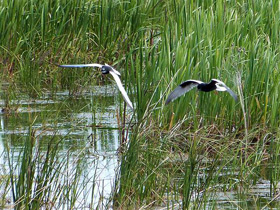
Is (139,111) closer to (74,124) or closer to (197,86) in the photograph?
(197,86)

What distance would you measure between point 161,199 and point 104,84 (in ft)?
14.8

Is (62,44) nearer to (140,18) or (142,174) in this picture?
(140,18)

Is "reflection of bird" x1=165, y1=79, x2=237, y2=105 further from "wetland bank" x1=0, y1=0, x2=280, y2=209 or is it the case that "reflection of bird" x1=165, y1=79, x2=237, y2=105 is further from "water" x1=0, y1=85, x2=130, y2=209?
"water" x1=0, y1=85, x2=130, y2=209

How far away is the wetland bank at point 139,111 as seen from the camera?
4465 mm

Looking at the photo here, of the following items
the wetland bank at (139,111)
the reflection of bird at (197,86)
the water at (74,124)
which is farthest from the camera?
the water at (74,124)

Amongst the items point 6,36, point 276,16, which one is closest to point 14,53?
point 6,36

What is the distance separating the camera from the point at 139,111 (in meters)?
5.82

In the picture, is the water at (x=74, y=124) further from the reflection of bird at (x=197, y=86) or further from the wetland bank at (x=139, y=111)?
the reflection of bird at (x=197, y=86)

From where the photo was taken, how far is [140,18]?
893cm

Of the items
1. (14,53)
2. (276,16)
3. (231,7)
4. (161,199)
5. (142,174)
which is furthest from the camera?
(14,53)

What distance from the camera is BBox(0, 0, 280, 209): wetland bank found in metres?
4.46

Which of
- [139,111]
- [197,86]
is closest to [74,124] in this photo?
[139,111]

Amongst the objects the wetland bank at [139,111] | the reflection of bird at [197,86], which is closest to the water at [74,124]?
the wetland bank at [139,111]

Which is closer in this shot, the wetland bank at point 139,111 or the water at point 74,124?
the wetland bank at point 139,111
